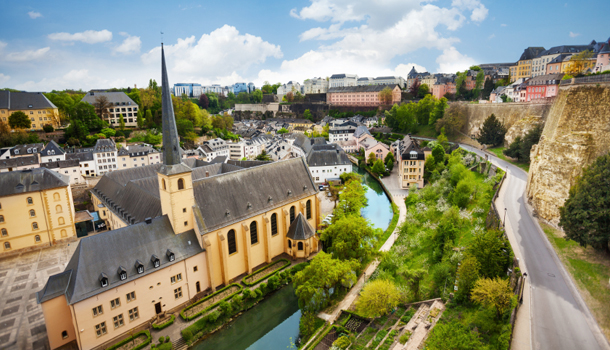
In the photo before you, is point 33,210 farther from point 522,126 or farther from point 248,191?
point 522,126

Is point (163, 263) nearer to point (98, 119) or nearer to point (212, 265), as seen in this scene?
point (212, 265)

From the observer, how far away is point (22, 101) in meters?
68.1

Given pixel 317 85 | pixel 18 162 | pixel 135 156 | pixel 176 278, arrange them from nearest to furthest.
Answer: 1. pixel 176 278
2. pixel 18 162
3. pixel 135 156
4. pixel 317 85

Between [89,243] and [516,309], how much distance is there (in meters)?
28.4

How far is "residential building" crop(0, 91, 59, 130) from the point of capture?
65.4 m

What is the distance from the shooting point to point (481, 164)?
53.5 metres

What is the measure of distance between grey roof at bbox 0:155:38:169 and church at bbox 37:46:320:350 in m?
24.6

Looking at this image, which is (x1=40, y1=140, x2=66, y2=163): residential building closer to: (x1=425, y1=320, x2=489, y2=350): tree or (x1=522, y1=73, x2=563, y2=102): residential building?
(x1=425, y1=320, x2=489, y2=350): tree

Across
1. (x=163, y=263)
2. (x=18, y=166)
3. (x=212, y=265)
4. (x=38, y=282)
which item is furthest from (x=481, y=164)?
(x=18, y=166)

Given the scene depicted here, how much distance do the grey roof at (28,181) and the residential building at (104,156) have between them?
2340 centimetres

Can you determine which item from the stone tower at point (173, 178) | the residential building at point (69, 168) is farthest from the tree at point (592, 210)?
the residential building at point (69, 168)

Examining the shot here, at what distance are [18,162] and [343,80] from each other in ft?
480

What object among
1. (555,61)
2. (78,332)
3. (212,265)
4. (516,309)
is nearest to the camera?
(516,309)

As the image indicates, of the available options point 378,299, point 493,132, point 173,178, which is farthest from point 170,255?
point 493,132
